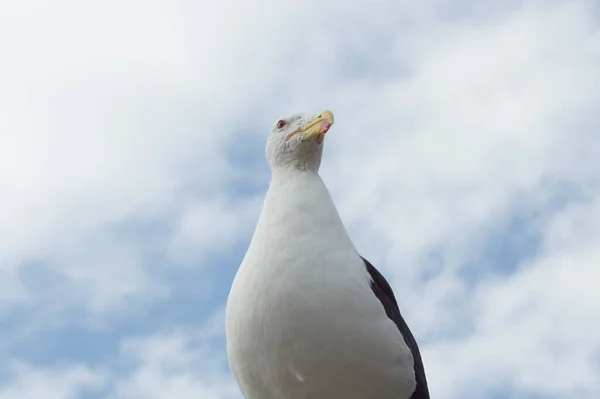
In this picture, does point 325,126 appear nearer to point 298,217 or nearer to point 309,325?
point 298,217

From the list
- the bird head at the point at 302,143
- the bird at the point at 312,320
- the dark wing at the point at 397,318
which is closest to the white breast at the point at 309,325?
the bird at the point at 312,320

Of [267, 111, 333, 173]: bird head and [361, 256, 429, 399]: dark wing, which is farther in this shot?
[267, 111, 333, 173]: bird head

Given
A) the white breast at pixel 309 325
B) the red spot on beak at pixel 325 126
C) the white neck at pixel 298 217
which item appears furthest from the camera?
the red spot on beak at pixel 325 126

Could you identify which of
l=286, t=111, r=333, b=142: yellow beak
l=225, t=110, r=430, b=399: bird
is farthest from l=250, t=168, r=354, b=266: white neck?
l=286, t=111, r=333, b=142: yellow beak

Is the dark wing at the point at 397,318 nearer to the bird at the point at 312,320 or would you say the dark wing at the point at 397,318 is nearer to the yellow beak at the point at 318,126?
the bird at the point at 312,320

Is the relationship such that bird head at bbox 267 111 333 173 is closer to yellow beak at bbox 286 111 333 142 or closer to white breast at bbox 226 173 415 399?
yellow beak at bbox 286 111 333 142

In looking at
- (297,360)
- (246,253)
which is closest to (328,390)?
(297,360)
